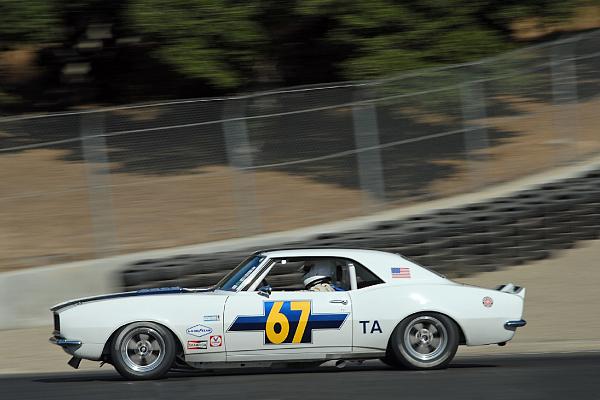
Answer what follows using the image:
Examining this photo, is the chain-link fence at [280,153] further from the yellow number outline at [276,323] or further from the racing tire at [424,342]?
the racing tire at [424,342]

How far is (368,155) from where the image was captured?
51.5 feet

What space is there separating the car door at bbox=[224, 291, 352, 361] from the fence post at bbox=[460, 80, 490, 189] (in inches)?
276

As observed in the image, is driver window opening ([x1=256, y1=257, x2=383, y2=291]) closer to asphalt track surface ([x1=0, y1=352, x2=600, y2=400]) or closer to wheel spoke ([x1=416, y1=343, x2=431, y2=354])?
wheel spoke ([x1=416, y1=343, x2=431, y2=354])

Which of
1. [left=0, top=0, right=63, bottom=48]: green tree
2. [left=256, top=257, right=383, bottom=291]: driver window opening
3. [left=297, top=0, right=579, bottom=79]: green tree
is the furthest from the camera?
[left=297, top=0, right=579, bottom=79]: green tree

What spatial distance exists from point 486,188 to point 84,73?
8.96m

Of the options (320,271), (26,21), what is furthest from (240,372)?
(26,21)

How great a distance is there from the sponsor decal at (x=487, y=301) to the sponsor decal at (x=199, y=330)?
2.57m

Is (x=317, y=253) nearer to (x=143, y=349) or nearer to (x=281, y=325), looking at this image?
(x=281, y=325)

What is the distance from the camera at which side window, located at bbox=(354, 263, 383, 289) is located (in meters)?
10.0

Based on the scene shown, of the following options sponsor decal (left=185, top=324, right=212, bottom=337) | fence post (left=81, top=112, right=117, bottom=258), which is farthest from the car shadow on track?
fence post (left=81, top=112, right=117, bottom=258)

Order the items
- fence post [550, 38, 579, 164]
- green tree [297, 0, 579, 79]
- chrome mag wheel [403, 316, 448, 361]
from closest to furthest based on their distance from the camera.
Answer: chrome mag wheel [403, 316, 448, 361] → green tree [297, 0, 579, 79] → fence post [550, 38, 579, 164]

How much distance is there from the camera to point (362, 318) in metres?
9.77

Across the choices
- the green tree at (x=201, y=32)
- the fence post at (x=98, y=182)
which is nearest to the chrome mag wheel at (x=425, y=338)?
the fence post at (x=98, y=182)

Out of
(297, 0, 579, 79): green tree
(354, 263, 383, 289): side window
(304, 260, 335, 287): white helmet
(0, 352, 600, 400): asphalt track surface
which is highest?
(297, 0, 579, 79): green tree
